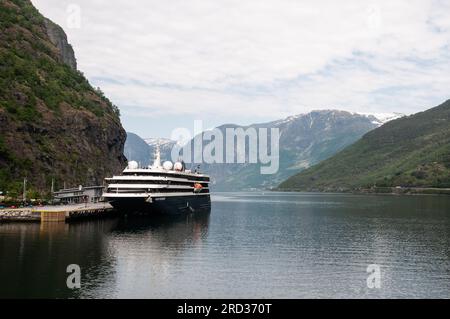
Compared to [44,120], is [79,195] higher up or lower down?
lower down

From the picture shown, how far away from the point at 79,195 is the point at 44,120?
2705cm

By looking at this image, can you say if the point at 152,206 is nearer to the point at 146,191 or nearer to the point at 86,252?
the point at 146,191

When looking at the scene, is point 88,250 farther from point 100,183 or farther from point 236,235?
point 100,183

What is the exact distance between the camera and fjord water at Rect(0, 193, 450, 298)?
48.2 metres

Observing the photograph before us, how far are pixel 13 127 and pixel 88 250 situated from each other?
7992 cm

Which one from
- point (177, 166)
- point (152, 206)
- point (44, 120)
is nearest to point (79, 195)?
point (44, 120)

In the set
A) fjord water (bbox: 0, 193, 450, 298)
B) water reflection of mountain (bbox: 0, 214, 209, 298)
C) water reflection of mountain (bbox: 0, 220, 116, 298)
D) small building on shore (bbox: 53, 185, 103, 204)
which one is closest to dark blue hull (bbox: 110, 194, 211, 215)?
water reflection of mountain (bbox: 0, 214, 209, 298)

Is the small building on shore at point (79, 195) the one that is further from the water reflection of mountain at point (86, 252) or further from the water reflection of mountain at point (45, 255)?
the water reflection of mountain at point (45, 255)

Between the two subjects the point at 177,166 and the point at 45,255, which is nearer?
the point at 45,255

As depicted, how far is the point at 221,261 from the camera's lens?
64.3 metres

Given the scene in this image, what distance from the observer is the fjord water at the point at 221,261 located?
48.2 metres

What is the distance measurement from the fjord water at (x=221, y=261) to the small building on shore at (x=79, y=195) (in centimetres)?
3341

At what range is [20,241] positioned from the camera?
74438 mm
